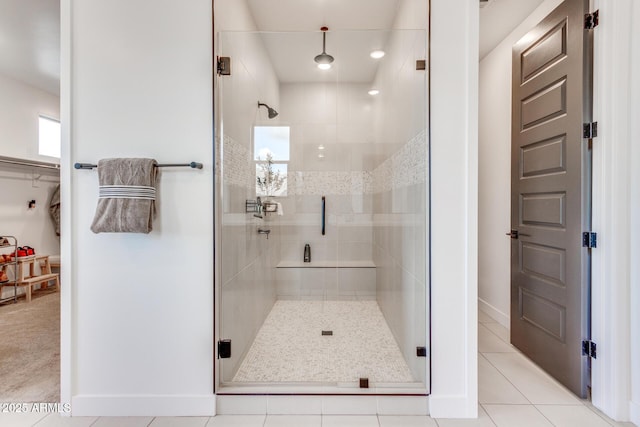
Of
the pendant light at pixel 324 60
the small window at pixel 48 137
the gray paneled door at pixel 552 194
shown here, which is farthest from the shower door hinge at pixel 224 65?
the small window at pixel 48 137

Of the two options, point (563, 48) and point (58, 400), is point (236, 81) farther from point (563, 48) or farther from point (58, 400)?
point (58, 400)

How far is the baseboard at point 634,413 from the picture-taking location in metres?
1.56

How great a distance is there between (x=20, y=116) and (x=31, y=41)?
1.61m

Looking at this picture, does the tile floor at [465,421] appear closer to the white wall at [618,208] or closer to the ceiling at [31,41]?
the white wall at [618,208]

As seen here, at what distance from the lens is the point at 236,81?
6.38 feet

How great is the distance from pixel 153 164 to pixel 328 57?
1.31m

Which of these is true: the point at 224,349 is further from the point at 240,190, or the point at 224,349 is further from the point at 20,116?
the point at 20,116

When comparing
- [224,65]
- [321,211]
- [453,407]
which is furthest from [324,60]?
[453,407]

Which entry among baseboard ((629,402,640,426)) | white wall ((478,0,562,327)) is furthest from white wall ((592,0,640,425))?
white wall ((478,0,562,327))

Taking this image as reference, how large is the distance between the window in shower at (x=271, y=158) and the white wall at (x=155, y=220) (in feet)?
1.73

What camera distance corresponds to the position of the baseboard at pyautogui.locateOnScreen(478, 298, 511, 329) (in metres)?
2.87

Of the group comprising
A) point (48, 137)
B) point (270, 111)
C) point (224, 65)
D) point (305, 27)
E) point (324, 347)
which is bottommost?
point (324, 347)

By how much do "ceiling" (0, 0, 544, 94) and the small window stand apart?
1.05m

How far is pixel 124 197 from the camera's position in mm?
1601
